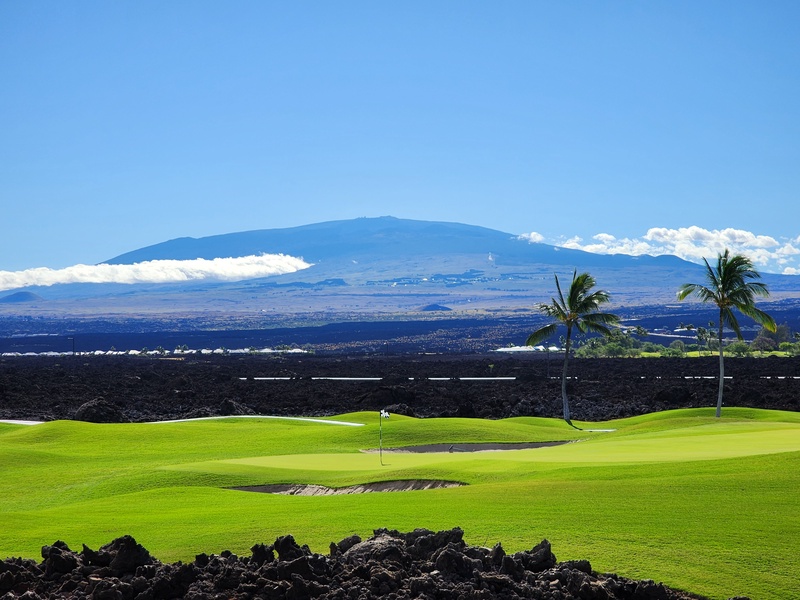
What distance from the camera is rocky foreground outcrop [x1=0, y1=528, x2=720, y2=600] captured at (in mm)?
11016

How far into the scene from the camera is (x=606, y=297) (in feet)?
176

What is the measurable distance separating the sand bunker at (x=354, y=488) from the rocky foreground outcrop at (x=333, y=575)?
1039 cm

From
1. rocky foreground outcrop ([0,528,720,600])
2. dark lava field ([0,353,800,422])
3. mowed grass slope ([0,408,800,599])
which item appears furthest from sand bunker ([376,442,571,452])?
rocky foreground outcrop ([0,528,720,600])

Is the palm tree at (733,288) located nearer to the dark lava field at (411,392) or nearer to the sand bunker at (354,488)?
the dark lava field at (411,392)

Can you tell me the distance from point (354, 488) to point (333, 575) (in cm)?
1260

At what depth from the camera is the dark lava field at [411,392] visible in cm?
6100

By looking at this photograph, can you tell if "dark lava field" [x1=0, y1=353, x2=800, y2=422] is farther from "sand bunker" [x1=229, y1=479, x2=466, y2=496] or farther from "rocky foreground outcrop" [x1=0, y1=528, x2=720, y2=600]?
"rocky foreground outcrop" [x1=0, y1=528, x2=720, y2=600]

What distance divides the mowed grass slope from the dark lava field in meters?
26.3

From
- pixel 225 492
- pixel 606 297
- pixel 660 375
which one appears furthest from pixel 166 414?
pixel 660 375

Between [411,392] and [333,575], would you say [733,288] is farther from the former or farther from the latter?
[333,575]

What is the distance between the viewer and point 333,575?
457 inches

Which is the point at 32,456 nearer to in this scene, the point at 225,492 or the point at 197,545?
the point at 225,492

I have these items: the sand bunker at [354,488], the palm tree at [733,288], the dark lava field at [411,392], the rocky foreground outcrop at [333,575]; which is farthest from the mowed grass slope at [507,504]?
the dark lava field at [411,392]

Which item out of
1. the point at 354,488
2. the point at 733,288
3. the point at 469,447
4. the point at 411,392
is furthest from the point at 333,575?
the point at 411,392
